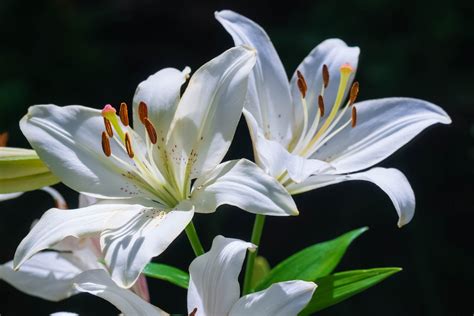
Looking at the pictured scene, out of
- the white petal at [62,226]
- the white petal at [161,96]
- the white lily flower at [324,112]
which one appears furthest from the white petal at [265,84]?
the white petal at [62,226]

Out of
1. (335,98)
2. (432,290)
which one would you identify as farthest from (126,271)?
(432,290)

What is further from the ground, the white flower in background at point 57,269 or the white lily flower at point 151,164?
the white lily flower at point 151,164

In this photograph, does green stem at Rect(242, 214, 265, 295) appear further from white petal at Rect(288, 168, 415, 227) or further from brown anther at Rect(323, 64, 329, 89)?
brown anther at Rect(323, 64, 329, 89)

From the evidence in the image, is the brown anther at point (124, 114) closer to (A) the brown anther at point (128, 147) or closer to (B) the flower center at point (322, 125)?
(A) the brown anther at point (128, 147)

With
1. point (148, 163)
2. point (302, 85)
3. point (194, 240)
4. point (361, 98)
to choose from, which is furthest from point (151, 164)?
point (361, 98)

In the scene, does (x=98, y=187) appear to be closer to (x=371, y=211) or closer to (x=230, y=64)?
(x=230, y=64)

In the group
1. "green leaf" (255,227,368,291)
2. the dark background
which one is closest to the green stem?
"green leaf" (255,227,368,291)
